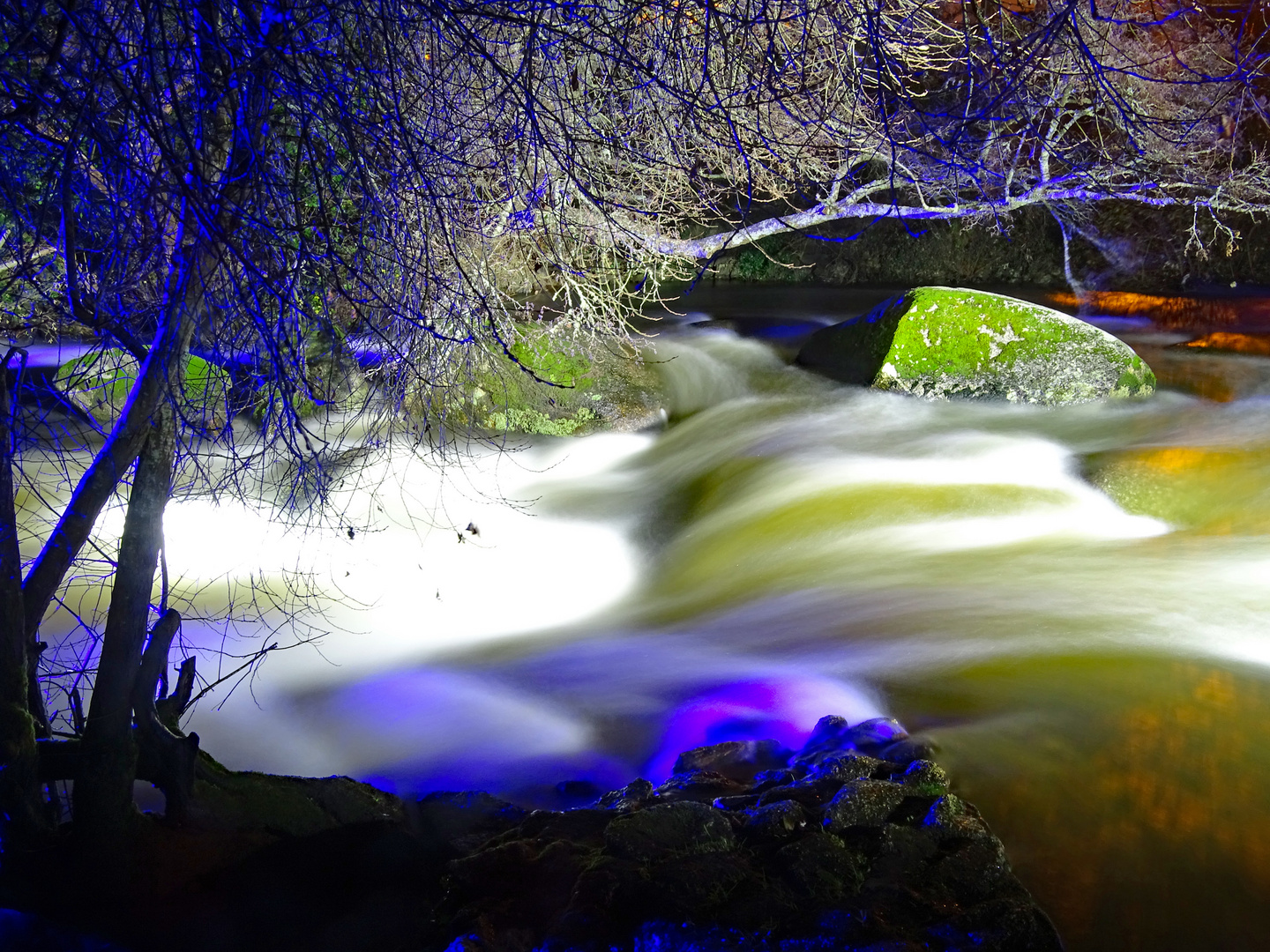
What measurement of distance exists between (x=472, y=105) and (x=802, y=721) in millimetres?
3780

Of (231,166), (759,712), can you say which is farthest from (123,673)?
(759,712)

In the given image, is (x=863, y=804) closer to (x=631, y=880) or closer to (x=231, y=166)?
(x=631, y=880)

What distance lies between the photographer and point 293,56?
2.47 m

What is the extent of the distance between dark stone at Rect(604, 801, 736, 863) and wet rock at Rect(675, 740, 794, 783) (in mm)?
717

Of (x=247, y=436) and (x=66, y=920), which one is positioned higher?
(x=247, y=436)

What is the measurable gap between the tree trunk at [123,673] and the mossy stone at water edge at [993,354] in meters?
7.80

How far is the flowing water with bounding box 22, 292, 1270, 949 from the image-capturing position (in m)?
3.60

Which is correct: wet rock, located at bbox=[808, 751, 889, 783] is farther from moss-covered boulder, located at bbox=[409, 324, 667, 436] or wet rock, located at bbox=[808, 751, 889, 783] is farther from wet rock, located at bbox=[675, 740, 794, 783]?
moss-covered boulder, located at bbox=[409, 324, 667, 436]

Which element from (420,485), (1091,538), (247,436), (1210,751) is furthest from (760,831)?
(247,436)

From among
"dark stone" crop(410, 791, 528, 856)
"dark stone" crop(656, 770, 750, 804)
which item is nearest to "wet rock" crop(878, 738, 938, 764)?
"dark stone" crop(656, 770, 750, 804)

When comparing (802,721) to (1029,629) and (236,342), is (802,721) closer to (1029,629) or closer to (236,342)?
(1029,629)

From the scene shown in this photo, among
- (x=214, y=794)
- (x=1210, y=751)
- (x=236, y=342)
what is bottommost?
(x=1210, y=751)

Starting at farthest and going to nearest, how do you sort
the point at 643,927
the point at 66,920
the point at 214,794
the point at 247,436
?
the point at 247,436, the point at 214,794, the point at 66,920, the point at 643,927

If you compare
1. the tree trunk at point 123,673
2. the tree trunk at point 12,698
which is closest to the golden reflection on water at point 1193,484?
the tree trunk at point 123,673
